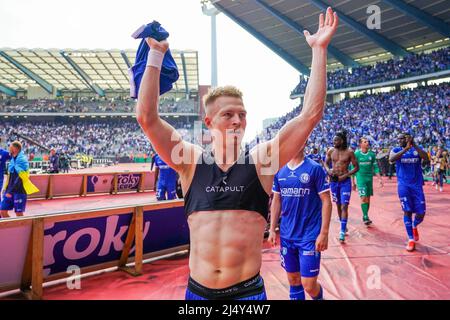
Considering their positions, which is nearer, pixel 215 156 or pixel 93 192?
pixel 215 156

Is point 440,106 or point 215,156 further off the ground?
point 440,106

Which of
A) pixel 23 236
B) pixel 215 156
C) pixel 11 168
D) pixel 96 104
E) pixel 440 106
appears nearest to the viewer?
pixel 215 156

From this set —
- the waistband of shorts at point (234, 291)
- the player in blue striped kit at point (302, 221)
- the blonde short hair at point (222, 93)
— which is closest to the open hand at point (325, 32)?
the blonde short hair at point (222, 93)

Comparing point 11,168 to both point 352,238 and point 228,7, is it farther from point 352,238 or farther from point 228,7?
point 228,7

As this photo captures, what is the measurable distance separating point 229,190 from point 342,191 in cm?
611

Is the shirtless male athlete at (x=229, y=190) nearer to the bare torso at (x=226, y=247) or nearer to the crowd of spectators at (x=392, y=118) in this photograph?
the bare torso at (x=226, y=247)

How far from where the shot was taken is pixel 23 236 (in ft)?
13.5

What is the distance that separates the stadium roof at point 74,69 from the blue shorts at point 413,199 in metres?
34.5

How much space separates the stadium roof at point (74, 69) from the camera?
37.1 m

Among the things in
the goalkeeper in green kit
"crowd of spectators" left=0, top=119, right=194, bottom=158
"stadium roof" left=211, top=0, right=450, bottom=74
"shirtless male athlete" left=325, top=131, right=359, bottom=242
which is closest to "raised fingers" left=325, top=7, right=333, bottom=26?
"shirtless male athlete" left=325, top=131, right=359, bottom=242

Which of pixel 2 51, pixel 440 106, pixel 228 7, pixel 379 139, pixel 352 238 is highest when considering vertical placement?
pixel 228 7

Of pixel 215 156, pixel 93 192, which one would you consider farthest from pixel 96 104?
pixel 215 156

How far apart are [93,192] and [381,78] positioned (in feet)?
112

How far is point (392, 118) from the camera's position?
27.8 meters
